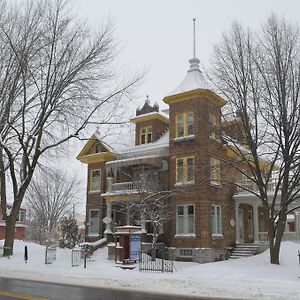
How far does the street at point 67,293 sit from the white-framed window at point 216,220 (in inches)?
586

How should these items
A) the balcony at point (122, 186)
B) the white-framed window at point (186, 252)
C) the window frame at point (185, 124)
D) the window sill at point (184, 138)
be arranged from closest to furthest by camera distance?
the white-framed window at point (186, 252) < the window sill at point (184, 138) < the window frame at point (185, 124) < the balcony at point (122, 186)

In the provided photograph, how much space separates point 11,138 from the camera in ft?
88.2

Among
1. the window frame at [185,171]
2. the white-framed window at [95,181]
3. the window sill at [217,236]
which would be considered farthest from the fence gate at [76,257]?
the white-framed window at [95,181]

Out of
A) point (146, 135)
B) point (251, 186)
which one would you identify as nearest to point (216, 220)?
point (251, 186)

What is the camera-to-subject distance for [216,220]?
94.1ft

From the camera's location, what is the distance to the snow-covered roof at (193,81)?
28.8m

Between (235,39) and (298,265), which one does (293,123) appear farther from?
(298,265)

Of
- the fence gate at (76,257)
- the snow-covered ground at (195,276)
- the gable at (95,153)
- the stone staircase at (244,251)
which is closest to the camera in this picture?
the snow-covered ground at (195,276)

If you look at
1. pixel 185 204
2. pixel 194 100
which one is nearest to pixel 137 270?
pixel 185 204

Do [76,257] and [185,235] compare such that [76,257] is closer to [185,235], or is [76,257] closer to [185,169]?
[185,235]

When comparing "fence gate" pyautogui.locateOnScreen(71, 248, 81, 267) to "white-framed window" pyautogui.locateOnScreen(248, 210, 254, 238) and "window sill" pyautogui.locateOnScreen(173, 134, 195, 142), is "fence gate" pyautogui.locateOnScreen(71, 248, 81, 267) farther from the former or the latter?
"white-framed window" pyautogui.locateOnScreen(248, 210, 254, 238)

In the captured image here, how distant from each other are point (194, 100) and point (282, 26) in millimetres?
7809

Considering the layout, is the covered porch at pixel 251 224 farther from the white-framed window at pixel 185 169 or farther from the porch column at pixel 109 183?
the porch column at pixel 109 183

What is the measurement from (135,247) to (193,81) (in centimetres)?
1261
